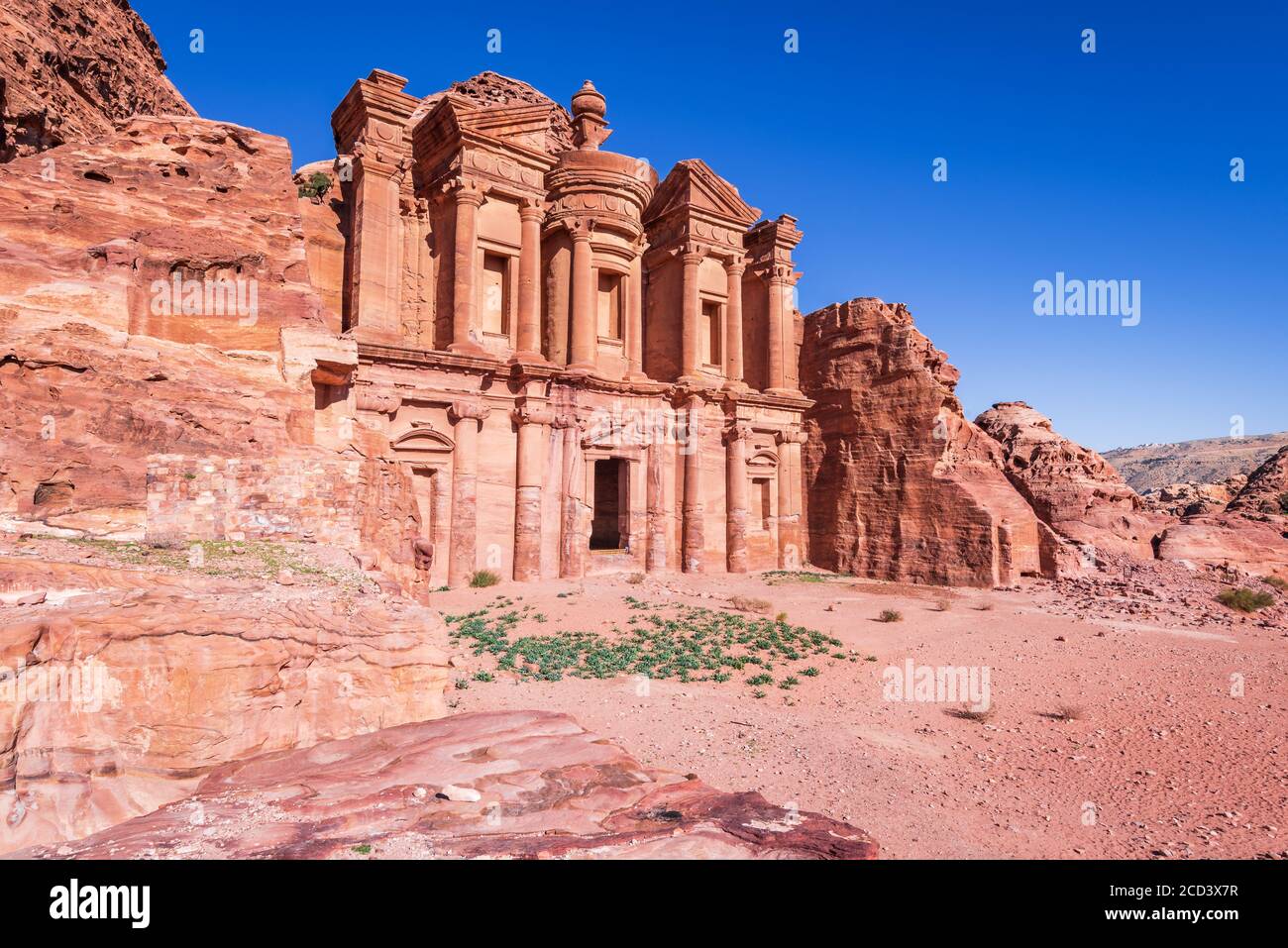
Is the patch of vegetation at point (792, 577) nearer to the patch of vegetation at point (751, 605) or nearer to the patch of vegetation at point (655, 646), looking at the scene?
the patch of vegetation at point (751, 605)

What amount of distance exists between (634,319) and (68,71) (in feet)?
54.9

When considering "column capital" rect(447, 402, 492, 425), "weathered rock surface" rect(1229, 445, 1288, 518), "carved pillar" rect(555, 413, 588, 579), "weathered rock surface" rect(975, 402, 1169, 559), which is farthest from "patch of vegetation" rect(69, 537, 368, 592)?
"weathered rock surface" rect(1229, 445, 1288, 518)

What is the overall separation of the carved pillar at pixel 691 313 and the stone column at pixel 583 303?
12.1ft

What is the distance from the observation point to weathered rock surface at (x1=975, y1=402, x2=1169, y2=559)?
23672 millimetres

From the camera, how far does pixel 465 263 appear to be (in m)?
20.6

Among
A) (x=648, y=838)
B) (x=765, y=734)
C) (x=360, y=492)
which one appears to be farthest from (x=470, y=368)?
(x=648, y=838)

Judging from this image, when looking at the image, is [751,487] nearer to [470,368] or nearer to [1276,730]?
[470,368]

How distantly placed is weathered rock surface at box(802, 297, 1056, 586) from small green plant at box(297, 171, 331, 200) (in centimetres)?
2044

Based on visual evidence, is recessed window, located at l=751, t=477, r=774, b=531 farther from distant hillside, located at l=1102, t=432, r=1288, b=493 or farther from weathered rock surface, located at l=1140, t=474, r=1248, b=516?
distant hillside, located at l=1102, t=432, r=1288, b=493

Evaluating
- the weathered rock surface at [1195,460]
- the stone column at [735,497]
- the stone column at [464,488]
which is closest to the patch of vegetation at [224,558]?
the stone column at [464,488]

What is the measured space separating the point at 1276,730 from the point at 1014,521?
14886 millimetres

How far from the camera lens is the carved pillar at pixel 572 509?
20.7m

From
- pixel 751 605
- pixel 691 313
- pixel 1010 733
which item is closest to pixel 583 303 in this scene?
pixel 691 313

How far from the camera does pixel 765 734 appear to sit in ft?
27.9
